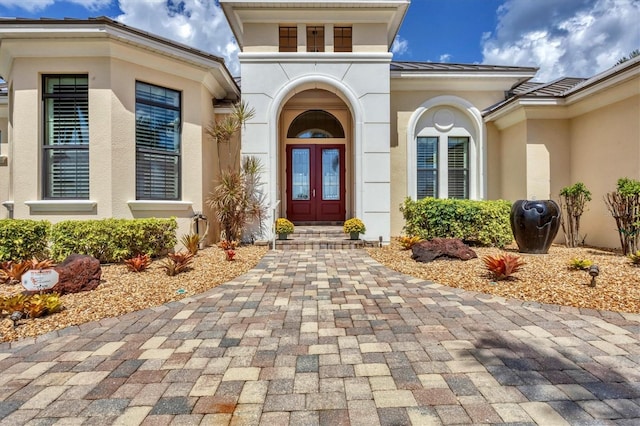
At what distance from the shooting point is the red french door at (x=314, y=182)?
11406mm

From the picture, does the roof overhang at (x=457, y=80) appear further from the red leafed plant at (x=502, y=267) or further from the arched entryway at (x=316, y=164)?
the red leafed plant at (x=502, y=267)

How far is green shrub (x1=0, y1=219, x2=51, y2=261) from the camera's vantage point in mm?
5742

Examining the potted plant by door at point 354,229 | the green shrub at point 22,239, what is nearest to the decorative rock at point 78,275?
the green shrub at point 22,239

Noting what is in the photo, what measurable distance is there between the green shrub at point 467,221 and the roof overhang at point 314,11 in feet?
17.1

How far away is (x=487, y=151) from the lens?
10414 millimetres

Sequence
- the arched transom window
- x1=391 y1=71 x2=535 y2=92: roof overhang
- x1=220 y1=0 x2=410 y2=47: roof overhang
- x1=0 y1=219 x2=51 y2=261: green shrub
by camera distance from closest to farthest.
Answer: x1=0 y1=219 x2=51 y2=261: green shrub < x1=220 y1=0 x2=410 y2=47: roof overhang < x1=391 y1=71 x2=535 y2=92: roof overhang < the arched transom window

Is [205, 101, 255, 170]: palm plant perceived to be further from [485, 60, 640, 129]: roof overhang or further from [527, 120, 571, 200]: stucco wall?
[527, 120, 571, 200]: stucco wall

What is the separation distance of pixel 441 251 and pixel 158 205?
6.40m

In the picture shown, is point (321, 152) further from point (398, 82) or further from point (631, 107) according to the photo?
point (631, 107)

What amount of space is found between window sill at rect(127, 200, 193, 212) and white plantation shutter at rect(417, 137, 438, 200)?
22.8 ft

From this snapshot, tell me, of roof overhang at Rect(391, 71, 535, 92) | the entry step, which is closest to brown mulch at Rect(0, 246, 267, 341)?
the entry step

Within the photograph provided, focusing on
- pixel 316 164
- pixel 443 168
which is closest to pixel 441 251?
pixel 443 168

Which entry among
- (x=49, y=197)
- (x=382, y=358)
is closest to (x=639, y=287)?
(x=382, y=358)

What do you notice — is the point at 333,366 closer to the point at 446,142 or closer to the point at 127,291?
the point at 127,291
